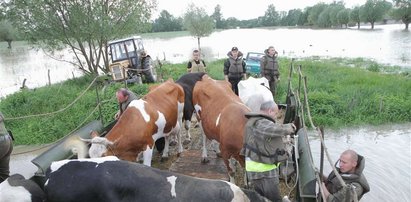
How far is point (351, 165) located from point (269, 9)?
136922mm

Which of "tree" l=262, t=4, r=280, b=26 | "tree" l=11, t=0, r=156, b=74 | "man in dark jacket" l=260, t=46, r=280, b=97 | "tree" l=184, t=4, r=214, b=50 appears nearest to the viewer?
"man in dark jacket" l=260, t=46, r=280, b=97

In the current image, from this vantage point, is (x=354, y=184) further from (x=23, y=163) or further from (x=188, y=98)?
(x=23, y=163)

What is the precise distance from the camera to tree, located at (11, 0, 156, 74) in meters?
15.3

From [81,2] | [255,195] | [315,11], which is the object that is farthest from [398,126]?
[315,11]

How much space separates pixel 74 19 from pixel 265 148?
13.9 m

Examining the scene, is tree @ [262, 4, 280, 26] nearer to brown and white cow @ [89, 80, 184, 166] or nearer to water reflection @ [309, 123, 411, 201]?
water reflection @ [309, 123, 411, 201]

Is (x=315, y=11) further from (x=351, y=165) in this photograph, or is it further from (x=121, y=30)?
(x=351, y=165)

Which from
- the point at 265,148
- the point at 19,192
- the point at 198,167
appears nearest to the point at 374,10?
the point at 198,167

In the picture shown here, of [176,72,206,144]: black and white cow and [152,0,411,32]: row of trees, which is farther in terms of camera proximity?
[152,0,411,32]: row of trees

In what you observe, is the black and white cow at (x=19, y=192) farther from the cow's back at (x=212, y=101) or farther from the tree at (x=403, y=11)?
the tree at (x=403, y=11)

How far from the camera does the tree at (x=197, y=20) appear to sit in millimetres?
43281

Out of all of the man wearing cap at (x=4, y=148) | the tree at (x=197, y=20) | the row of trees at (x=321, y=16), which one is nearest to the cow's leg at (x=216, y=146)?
the man wearing cap at (x=4, y=148)

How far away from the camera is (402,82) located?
500 inches

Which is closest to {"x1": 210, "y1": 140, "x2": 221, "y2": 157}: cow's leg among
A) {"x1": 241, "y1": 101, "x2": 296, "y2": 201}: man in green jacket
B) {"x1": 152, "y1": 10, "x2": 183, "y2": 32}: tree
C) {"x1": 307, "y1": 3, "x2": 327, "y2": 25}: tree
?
{"x1": 241, "y1": 101, "x2": 296, "y2": 201}: man in green jacket
